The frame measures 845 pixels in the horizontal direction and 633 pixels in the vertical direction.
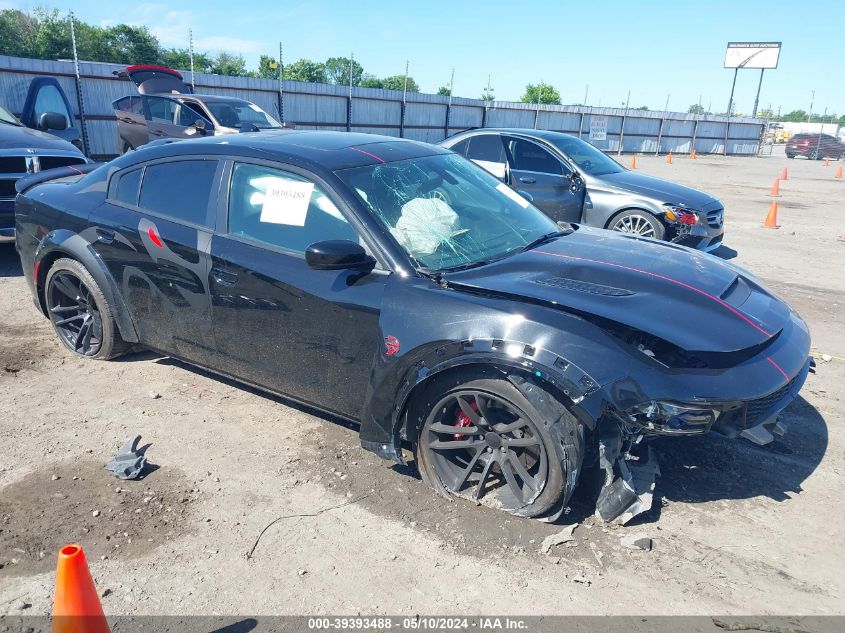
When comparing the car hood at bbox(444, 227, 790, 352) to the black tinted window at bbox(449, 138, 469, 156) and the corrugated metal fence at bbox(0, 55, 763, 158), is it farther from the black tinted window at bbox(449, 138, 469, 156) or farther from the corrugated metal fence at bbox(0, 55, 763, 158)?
the corrugated metal fence at bbox(0, 55, 763, 158)

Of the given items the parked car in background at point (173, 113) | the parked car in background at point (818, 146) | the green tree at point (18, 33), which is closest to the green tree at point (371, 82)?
the green tree at point (18, 33)

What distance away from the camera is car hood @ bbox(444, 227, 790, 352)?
301 cm

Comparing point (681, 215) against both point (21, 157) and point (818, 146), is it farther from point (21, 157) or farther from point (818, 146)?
point (818, 146)

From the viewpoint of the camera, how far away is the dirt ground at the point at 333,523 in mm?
2666

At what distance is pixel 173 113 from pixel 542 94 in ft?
215

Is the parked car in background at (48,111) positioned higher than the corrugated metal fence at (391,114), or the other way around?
the corrugated metal fence at (391,114)

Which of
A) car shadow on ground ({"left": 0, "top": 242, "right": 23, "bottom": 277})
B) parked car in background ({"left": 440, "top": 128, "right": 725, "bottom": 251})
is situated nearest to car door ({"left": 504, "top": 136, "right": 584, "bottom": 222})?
Result: parked car in background ({"left": 440, "top": 128, "right": 725, "bottom": 251})

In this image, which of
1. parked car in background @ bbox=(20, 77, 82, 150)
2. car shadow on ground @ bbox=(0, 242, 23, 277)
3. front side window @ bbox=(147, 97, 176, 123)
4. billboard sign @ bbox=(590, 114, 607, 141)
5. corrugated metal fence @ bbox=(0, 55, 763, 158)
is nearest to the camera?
car shadow on ground @ bbox=(0, 242, 23, 277)

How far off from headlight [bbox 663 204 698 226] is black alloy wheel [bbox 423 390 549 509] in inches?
240

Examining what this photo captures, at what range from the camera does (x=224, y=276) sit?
3.75 metres

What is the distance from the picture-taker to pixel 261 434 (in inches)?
A: 155

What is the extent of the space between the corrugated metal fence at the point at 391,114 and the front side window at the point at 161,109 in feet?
11.6

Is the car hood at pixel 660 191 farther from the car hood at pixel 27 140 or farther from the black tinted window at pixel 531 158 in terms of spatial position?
the car hood at pixel 27 140

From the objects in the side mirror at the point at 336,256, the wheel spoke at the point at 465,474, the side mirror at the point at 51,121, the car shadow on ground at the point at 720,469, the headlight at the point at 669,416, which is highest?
the side mirror at the point at 51,121
